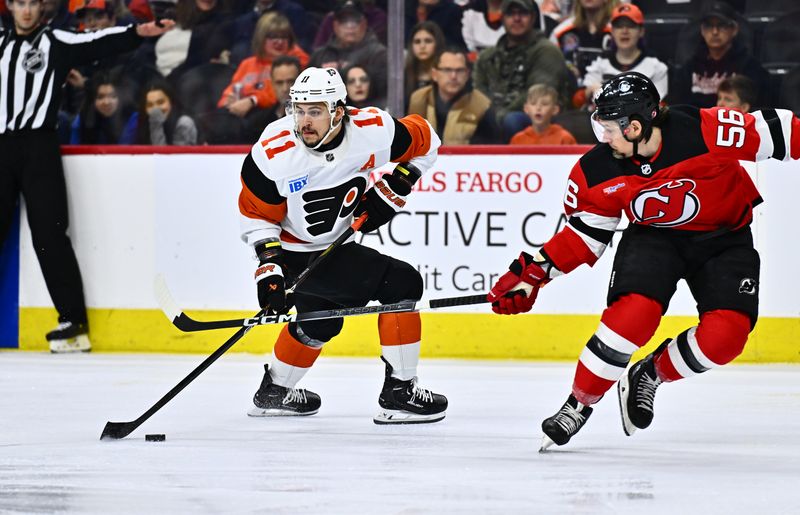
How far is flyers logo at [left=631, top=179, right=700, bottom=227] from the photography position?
126 inches

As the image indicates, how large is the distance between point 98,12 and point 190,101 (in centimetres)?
62

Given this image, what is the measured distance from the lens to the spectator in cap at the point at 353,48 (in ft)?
18.4

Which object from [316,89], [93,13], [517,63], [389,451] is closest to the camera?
[389,451]

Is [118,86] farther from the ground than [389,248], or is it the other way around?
[118,86]

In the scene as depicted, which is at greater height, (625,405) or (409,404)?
(625,405)

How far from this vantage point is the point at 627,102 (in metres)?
3.12

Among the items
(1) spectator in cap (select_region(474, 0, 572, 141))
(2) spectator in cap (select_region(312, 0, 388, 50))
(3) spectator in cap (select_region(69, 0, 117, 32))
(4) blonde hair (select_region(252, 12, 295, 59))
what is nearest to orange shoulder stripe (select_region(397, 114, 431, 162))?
(1) spectator in cap (select_region(474, 0, 572, 141))

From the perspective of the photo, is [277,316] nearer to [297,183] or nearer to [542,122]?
[297,183]

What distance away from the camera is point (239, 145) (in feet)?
18.1

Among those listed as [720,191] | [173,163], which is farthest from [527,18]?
[720,191]

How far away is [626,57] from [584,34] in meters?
0.21

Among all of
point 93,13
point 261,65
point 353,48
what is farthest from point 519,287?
point 93,13

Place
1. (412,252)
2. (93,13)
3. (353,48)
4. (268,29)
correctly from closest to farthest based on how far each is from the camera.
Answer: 1. (412,252)
2. (353,48)
3. (268,29)
4. (93,13)

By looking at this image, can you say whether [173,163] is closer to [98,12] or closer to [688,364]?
[98,12]
